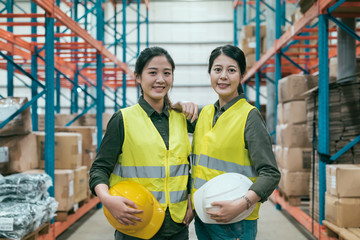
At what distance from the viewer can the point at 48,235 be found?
13.2 ft

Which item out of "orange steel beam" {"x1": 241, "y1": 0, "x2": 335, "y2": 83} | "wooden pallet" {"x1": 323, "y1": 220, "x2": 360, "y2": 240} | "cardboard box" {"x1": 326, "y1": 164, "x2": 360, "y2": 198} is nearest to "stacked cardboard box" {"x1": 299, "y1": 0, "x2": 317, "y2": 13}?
"orange steel beam" {"x1": 241, "y1": 0, "x2": 335, "y2": 83}

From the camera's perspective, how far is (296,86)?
5652 millimetres

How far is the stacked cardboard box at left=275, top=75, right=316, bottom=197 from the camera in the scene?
5.57 metres

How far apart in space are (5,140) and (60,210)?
138 centimetres

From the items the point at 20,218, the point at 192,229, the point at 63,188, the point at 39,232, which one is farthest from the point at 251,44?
the point at 20,218

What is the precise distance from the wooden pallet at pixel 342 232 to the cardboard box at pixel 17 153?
3.76 metres

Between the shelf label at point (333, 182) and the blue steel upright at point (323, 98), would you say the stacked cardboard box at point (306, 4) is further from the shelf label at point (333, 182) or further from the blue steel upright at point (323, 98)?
the shelf label at point (333, 182)

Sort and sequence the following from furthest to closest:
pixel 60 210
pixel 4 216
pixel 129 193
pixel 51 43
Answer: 1. pixel 60 210
2. pixel 51 43
3. pixel 4 216
4. pixel 129 193

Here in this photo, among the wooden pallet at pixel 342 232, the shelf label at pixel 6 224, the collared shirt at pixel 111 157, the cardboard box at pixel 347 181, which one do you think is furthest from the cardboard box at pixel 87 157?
the collared shirt at pixel 111 157

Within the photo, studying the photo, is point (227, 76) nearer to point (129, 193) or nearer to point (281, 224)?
point (129, 193)

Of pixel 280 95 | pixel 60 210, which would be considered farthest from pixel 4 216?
pixel 280 95

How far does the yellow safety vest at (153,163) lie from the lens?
5.87ft

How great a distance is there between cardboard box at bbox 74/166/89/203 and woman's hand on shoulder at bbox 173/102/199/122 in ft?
11.3

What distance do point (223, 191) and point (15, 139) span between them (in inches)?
130
